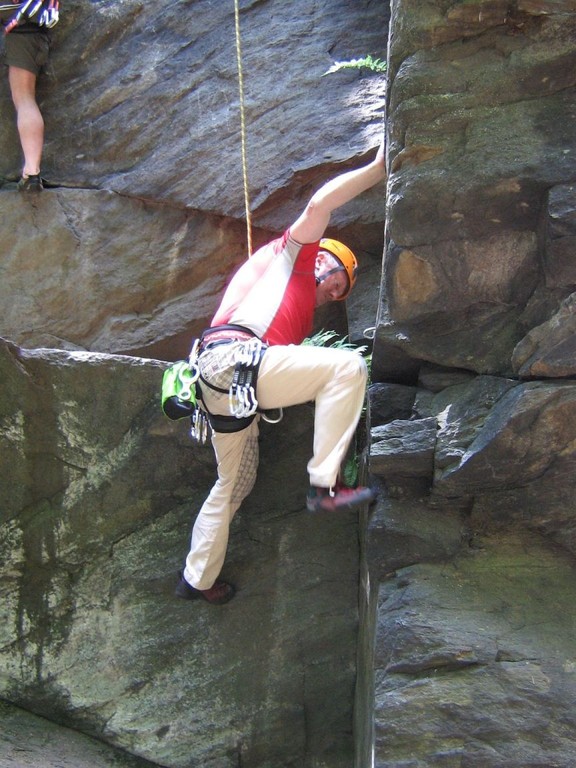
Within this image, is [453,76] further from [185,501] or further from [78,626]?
[78,626]

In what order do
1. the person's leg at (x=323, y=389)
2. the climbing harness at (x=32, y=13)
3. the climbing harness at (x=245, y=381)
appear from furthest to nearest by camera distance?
1. the climbing harness at (x=32, y=13)
2. the climbing harness at (x=245, y=381)
3. the person's leg at (x=323, y=389)

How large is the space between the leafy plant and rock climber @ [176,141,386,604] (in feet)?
8.20

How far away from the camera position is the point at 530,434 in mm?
4250

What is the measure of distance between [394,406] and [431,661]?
139 cm

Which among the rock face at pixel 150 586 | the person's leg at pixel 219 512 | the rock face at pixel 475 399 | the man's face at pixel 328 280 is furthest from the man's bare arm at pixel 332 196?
the rock face at pixel 150 586

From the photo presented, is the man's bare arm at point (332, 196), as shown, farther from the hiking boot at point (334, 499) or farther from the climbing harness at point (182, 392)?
the hiking boot at point (334, 499)

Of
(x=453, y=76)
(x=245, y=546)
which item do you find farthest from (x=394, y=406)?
(x=453, y=76)

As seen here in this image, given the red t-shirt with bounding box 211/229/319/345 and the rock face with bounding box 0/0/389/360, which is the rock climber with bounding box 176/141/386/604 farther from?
the rock face with bounding box 0/0/389/360

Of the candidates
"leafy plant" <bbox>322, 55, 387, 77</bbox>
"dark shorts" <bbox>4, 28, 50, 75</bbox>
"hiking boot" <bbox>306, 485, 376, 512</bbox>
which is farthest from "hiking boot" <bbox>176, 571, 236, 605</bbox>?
"dark shorts" <bbox>4, 28, 50, 75</bbox>

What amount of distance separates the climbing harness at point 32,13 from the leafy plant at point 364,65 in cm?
236

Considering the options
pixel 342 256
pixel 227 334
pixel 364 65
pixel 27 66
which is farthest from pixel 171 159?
pixel 227 334

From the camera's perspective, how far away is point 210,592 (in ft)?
17.3

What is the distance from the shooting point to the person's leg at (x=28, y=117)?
744 cm

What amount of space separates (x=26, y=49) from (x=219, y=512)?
15.3ft
